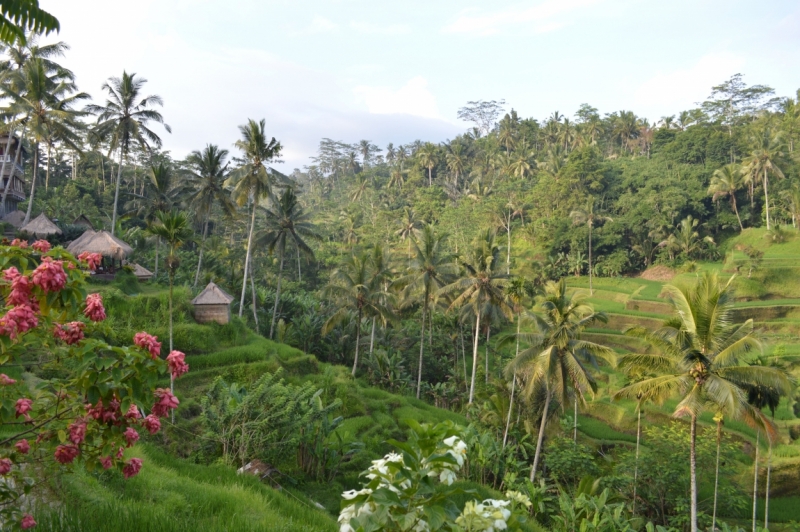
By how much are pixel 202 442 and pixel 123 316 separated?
9.90 meters

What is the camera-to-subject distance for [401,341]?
1388 inches

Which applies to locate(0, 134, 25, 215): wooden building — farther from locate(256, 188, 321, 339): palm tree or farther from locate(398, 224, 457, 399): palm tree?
locate(398, 224, 457, 399): palm tree

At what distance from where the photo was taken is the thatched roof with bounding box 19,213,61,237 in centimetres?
2194

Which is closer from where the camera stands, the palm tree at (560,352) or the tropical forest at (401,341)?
the tropical forest at (401,341)

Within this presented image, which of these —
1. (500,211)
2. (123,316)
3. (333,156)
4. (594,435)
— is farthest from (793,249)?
(333,156)

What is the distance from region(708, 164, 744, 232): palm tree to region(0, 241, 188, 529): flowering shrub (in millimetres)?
58332

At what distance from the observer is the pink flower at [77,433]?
3092 millimetres

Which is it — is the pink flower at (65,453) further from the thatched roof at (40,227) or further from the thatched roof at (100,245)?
the thatched roof at (40,227)

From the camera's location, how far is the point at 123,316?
18.6 m

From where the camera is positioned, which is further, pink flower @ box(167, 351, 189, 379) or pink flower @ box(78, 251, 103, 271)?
pink flower @ box(78, 251, 103, 271)

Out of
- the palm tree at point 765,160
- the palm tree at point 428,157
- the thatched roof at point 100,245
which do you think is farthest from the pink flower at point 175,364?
the palm tree at point 428,157

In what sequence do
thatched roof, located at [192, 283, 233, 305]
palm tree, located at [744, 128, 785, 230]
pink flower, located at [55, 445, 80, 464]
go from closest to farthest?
pink flower, located at [55, 445, 80, 464] < thatched roof, located at [192, 283, 233, 305] < palm tree, located at [744, 128, 785, 230]

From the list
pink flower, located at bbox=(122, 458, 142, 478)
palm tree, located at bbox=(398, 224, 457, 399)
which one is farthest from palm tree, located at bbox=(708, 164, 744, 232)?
pink flower, located at bbox=(122, 458, 142, 478)

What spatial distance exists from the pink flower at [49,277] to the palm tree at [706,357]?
15281 millimetres
